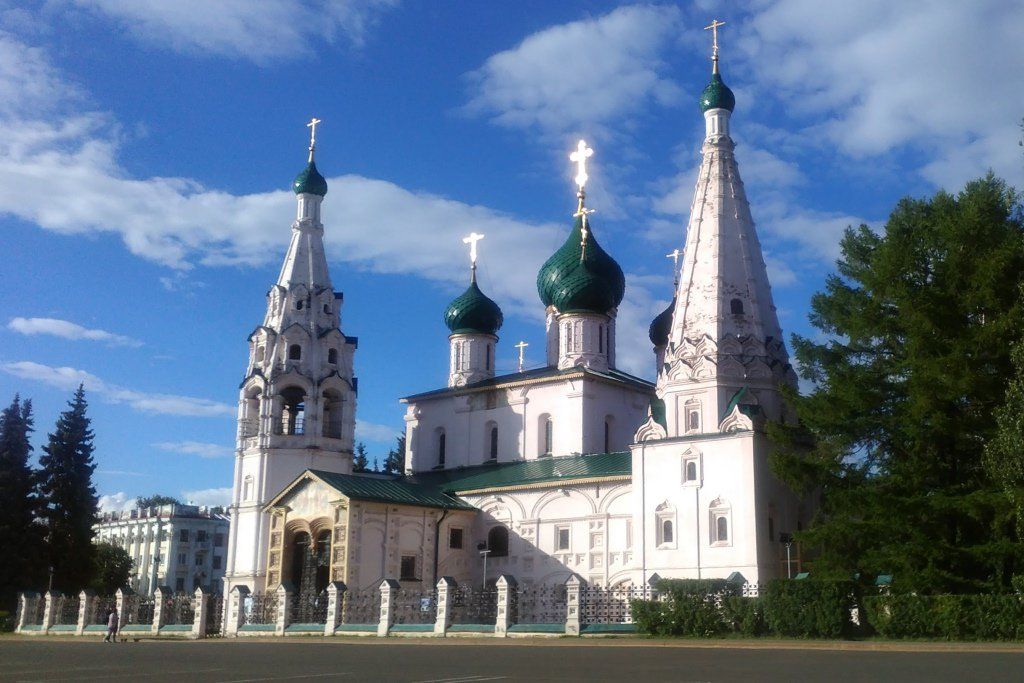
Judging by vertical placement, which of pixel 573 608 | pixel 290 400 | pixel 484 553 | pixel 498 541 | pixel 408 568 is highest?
pixel 290 400

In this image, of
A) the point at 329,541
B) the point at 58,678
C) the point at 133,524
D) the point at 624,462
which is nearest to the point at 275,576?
the point at 329,541

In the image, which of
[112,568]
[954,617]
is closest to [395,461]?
[112,568]

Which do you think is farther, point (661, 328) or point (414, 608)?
point (661, 328)

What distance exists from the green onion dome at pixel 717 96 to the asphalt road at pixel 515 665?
15.9m

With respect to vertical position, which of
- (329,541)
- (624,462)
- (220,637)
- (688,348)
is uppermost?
(688,348)

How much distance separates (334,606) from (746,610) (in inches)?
354

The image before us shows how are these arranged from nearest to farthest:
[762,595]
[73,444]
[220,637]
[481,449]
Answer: [762,595], [220,637], [481,449], [73,444]

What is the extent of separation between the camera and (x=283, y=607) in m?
24.2

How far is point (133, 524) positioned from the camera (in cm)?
6931

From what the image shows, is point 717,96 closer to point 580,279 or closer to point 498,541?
point 580,279

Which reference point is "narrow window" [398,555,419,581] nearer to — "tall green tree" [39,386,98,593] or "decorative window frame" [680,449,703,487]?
"decorative window frame" [680,449,703,487]

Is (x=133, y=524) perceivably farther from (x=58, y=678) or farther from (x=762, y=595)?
(x=58, y=678)

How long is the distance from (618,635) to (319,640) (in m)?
6.15

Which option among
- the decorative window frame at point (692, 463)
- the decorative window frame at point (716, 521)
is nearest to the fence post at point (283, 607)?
the decorative window frame at point (692, 463)
